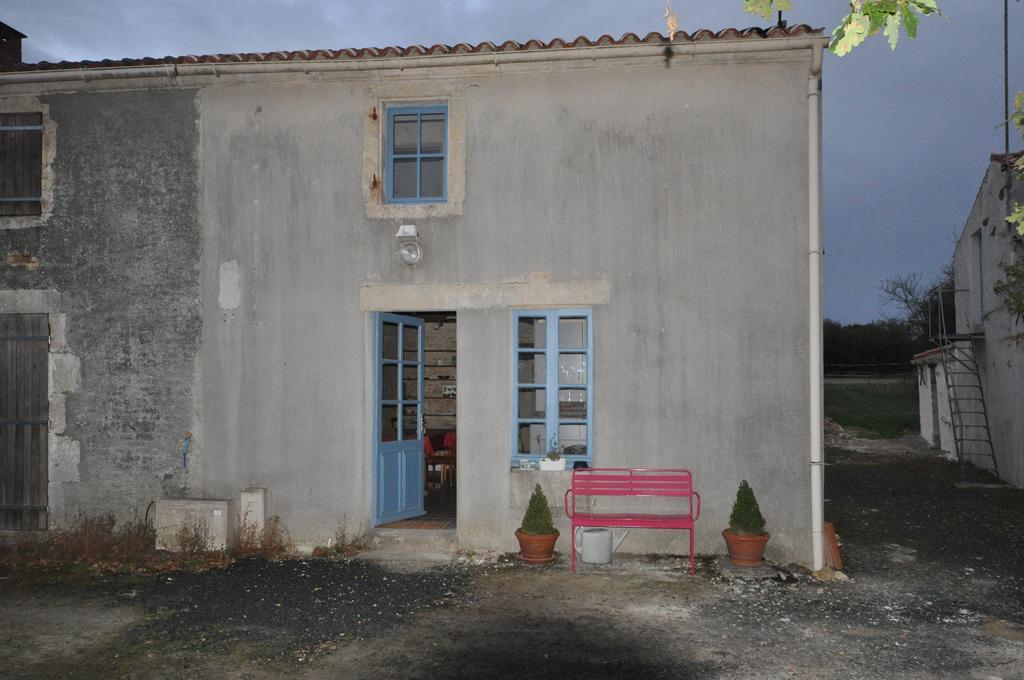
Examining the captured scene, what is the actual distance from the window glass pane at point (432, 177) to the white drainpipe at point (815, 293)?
3608 millimetres

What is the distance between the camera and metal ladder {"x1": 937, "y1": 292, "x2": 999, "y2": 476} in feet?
50.8

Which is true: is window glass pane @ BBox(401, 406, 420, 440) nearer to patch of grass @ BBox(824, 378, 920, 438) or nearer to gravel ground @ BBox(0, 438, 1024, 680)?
gravel ground @ BBox(0, 438, 1024, 680)

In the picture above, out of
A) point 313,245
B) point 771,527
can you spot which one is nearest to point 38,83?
point 313,245

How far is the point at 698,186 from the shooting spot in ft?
24.7

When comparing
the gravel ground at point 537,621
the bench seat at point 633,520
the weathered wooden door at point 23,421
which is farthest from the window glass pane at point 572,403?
the weathered wooden door at point 23,421

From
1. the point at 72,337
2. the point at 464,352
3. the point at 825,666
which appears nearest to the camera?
the point at 825,666

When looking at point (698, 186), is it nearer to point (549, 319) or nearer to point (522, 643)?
point (549, 319)

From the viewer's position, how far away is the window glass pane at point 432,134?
8133mm

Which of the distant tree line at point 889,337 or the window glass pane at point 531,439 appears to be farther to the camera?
the distant tree line at point 889,337

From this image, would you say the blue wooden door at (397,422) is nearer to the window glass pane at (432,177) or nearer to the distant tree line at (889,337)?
the window glass pane at (432,177)

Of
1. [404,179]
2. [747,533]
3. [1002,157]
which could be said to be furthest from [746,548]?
[1002,157]

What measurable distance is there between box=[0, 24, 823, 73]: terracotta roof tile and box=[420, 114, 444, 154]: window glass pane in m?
0.67

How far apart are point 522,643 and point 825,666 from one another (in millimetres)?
1926

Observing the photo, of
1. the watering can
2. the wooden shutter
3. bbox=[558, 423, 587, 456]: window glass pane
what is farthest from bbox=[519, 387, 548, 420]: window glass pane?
the wooden shutter
